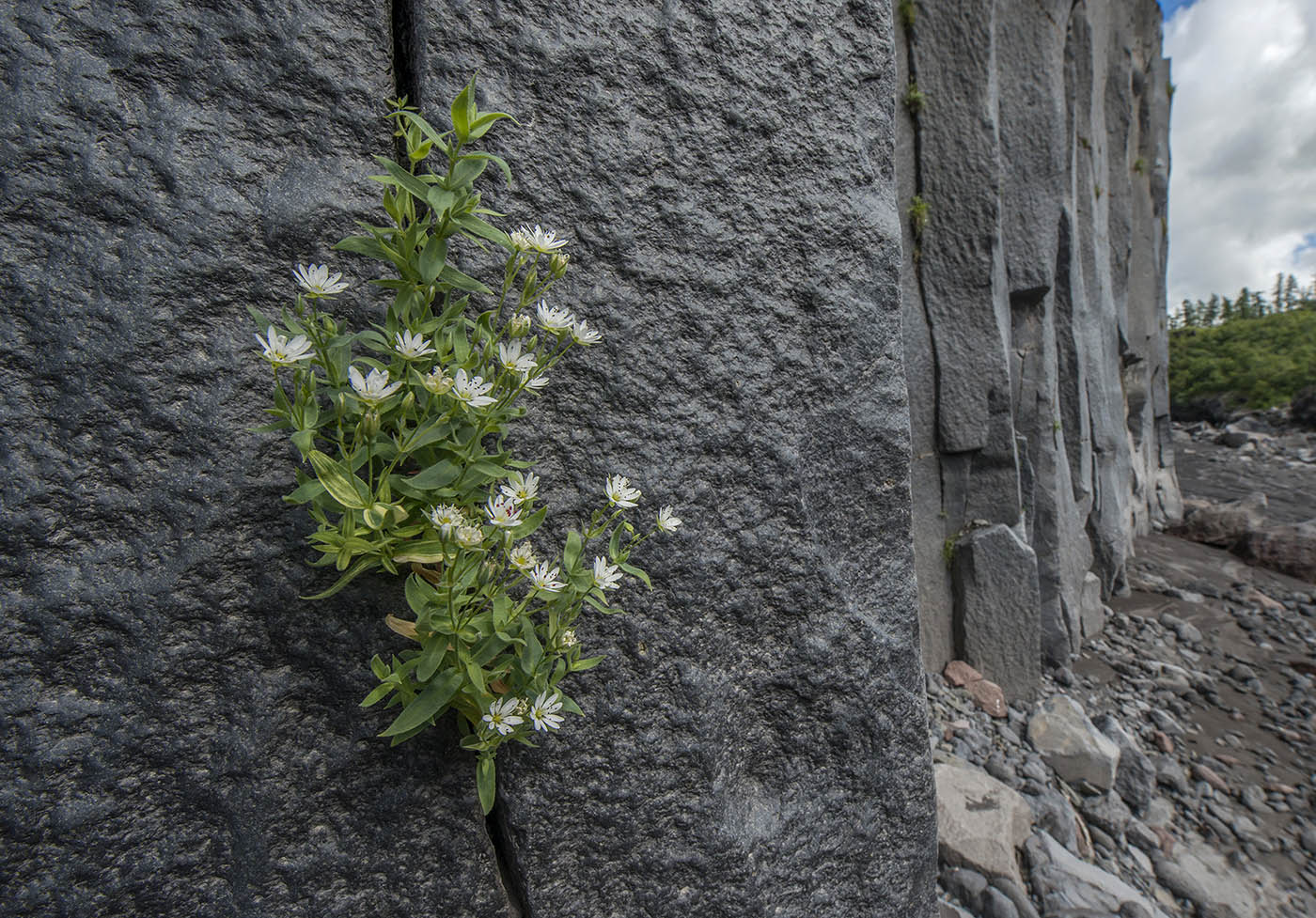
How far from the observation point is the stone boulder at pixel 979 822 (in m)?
2.75

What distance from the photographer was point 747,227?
1762mm

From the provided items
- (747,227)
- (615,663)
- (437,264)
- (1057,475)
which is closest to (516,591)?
(615,663)

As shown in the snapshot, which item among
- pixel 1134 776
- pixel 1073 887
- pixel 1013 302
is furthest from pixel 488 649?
pixel 1013 302

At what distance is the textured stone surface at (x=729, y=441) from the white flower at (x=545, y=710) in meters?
0.23

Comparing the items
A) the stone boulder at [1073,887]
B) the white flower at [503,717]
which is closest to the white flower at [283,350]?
the white flower at [503,717]

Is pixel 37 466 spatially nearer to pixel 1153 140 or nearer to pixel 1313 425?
pixel 1153 140

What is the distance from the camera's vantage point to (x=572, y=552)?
1373mm

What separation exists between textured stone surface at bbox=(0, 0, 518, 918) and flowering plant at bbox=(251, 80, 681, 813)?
0.14 m

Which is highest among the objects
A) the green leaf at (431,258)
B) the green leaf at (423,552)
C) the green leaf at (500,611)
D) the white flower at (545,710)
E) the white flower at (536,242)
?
the white flower at (536,242)

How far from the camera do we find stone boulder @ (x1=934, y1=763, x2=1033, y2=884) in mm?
2754

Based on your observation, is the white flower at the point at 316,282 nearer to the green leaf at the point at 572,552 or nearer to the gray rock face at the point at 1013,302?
the green leaf at the point at 572,552

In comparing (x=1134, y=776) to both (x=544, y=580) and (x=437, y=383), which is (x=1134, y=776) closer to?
(x=544, y=580)

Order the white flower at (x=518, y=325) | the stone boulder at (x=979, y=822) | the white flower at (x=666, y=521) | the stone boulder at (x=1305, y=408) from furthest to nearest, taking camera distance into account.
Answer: the stone boulder at (x=1305, y=408), the stone boulder at (x=979, y=822), the white flower at (x=666, y=521), the white flower at (x=518, y=325)

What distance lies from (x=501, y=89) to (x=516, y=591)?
3.77ft
